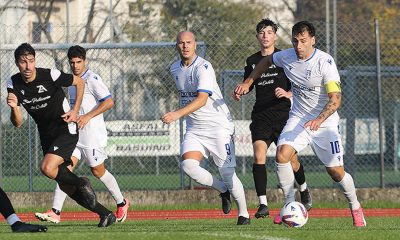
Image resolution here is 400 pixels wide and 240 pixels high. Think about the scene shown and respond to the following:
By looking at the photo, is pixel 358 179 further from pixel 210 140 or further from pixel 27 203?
pixel 210 140

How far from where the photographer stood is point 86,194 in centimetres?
1361

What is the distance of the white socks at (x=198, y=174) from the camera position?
13.9m

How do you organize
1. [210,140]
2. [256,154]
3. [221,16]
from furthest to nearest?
[221,16]
[256,154]
[210,140]

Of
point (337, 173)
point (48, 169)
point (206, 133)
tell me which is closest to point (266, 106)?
point (206, 133)

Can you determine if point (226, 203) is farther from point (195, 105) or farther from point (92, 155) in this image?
point (92, 155)

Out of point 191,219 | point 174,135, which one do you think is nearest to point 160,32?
point 174,135

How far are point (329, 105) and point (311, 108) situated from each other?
0.59 metres

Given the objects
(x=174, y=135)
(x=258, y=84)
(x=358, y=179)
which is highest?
(x=258, y=84)

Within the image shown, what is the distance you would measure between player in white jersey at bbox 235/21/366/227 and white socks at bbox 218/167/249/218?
3.11 ft

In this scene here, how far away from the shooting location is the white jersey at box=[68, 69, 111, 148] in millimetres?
15461

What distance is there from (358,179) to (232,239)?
1363cm

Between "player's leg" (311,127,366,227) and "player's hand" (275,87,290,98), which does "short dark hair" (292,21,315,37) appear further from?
"player's hand" (275,87,290,98)

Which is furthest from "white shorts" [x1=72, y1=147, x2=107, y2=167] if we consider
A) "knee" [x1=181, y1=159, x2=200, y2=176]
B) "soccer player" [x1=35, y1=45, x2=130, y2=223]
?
"knee" [x1=181, y1=159, x2=200, y2=176]

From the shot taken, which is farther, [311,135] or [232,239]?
[311,135]
